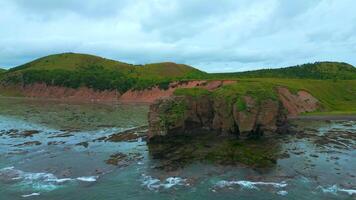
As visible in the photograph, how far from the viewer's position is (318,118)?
3465 inches

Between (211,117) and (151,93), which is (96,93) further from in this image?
(211,117)

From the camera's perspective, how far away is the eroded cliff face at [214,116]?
2222 inches

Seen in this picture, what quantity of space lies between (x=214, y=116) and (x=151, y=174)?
968 inches

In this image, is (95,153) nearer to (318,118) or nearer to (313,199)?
(313,199)

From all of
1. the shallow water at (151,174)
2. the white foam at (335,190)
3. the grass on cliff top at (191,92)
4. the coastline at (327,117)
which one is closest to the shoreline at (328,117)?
the coastline at (327,117)

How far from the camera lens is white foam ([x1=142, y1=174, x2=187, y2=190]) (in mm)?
34812

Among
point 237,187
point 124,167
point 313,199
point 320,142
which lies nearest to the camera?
point 313,199

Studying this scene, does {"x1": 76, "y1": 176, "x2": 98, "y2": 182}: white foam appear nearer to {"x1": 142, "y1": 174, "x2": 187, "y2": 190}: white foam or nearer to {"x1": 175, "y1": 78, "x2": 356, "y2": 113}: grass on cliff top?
{"x1": 142, "y1": 174, "x2": 187, "y2": 190}: white foam

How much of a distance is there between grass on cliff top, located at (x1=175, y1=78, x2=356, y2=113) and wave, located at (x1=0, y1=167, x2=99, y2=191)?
1069 inches

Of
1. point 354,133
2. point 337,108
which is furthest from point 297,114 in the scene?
point 354,133

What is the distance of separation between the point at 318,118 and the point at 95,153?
56.2 m

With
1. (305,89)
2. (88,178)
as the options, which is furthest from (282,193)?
(305,89)

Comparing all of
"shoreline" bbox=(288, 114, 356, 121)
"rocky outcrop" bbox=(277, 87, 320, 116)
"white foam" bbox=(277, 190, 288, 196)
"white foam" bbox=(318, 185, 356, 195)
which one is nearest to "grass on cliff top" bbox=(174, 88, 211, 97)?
"white foam" bbox=(277, 190, 288, 196)

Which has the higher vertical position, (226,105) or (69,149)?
(226,105)
